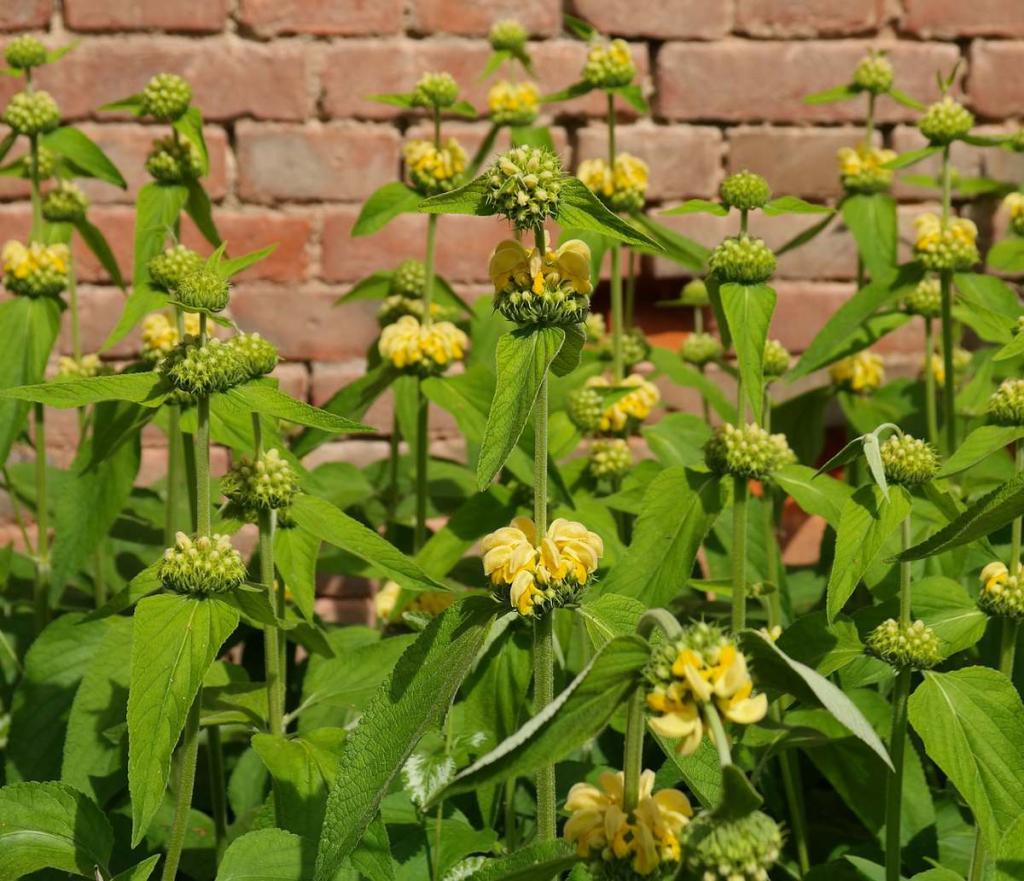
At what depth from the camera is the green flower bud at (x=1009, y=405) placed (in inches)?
48.2

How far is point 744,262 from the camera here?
1328 millimetres

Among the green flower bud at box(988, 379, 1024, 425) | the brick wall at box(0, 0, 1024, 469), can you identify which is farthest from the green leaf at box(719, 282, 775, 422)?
the brick wall at box(0, 0, 1024, 469)

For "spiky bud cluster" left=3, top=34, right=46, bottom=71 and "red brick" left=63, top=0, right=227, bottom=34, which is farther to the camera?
"red brick" left=63, top=0, right=227, bottom=34

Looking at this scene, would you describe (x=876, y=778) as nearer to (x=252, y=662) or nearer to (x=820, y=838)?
(x=820, y=838)

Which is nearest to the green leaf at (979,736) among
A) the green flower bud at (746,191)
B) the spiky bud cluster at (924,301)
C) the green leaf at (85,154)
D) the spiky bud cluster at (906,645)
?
the spiky bud cluster at (906,645)

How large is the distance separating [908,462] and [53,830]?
2.53 feet

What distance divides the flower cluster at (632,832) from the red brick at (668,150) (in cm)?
170

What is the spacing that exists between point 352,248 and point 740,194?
1.07 m

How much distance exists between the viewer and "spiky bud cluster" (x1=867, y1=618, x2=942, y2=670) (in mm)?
1157

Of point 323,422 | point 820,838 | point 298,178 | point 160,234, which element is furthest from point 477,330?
point 323,422

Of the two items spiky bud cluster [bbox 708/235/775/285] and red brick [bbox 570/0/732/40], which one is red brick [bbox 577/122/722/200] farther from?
spiky bud cluster [bbox 708/235/775/285]

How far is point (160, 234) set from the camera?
5.24 feet

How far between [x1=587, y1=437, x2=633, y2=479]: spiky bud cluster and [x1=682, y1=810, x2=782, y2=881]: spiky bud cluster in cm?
106

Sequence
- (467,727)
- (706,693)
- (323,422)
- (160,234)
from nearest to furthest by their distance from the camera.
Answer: (706,693)
(323,422)
(467,727)
(160,234)
